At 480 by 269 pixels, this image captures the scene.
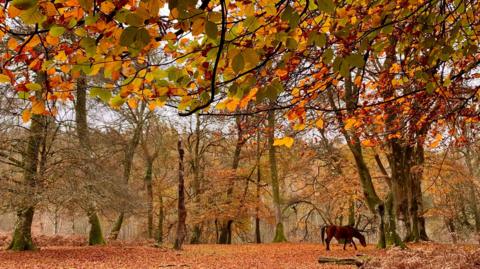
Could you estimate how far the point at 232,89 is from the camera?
2.19 m

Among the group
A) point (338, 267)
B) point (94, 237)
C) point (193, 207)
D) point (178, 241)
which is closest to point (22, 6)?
point (338, 267)

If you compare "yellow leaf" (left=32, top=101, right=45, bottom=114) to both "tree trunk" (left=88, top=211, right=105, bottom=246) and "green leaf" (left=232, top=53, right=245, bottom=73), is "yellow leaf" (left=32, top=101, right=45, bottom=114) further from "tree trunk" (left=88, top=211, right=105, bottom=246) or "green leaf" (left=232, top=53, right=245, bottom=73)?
"tree trunk" (left=88, top=211, right=105, bottom=246)

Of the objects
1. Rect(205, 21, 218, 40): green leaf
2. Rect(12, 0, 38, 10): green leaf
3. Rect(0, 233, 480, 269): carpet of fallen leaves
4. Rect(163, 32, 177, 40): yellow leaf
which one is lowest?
Rect(0, 233, 480, 269): carpet of fallen leaves

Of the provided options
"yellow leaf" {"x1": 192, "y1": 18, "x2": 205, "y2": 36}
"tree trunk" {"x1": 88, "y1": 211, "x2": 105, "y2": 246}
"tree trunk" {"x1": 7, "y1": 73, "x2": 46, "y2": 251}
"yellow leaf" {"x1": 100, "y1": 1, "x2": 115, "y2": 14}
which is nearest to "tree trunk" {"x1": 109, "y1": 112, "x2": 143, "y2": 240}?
"tree trunk" {"x1": 88, "y1": 211, "x2": 105, "y2": 246}

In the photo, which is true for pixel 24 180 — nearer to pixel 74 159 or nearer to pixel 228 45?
pixel 74 159

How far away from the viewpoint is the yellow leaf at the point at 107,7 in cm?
196

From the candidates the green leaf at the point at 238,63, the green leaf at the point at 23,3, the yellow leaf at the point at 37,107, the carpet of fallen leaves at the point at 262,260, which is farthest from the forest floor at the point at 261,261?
the green leaf at the point at 23,3

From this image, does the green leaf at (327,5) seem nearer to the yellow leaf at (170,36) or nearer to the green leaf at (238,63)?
the green leaf at (238,63)

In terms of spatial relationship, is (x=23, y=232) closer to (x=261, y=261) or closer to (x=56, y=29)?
(x=261, y=261)

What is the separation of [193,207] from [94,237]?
6142mm

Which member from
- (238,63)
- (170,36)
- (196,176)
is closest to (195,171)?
(196,176)

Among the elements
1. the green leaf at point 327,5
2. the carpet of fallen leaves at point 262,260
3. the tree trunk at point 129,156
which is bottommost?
the carpet of fallen leaves at point 262,260

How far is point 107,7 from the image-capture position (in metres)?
1.96

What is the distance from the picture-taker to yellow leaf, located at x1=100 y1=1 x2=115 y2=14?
1.96m
